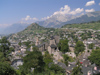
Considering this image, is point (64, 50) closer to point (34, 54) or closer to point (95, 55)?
point (95, 55)

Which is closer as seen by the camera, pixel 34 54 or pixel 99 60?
pixel 34 54

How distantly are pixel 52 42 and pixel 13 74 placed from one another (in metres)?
44.3

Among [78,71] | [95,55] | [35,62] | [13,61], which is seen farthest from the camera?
[13,61]

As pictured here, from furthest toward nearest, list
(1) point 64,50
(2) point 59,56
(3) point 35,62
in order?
(1) point 64,50 → (2) point 59,56 → (3) point 35,62

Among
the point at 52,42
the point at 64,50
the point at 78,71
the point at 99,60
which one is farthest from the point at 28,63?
the point at 52,42

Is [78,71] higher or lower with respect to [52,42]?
lower

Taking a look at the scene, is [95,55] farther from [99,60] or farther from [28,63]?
[28,63]

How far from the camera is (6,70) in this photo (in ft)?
60.4

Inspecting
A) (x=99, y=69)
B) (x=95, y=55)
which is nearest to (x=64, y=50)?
(x=95, y=55)

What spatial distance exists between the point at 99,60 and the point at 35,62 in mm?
23164

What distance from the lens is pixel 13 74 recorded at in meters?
19.5

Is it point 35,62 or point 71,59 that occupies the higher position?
point 35,62

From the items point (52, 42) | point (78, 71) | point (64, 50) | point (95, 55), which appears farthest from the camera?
point (52, 42)

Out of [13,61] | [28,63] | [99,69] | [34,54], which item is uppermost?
[34,54]
